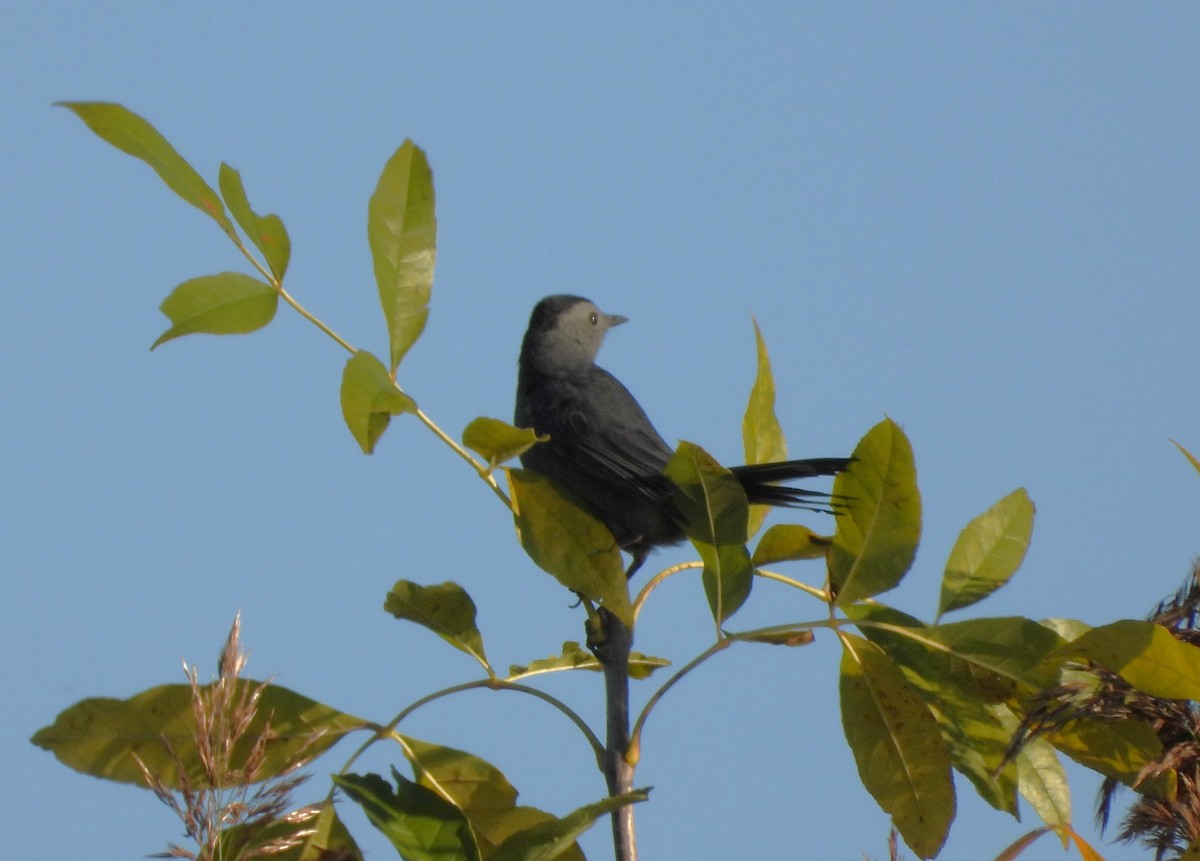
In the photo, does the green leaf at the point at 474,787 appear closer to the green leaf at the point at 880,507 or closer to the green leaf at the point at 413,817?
the green leaf at the point at 413,817

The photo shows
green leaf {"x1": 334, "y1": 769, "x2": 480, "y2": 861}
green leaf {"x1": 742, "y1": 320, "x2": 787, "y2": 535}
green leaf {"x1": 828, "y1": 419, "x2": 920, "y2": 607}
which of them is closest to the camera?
green leaf {"x1": 334, "y1": 769, "x2": 480, "y2": 861}

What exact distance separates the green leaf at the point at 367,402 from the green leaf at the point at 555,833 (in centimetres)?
66

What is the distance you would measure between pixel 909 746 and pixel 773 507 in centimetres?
90

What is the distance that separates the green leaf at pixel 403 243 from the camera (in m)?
2.34

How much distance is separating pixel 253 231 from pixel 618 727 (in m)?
1.12

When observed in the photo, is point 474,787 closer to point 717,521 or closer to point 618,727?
point 618,727

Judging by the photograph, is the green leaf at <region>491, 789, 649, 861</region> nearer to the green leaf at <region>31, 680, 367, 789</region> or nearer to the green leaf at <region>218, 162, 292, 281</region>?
the green leaf at <region>31, 680, 367, 789</region>

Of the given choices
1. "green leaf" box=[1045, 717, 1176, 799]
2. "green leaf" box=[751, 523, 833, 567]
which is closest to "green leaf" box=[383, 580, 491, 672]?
"green leaf" box=[751, 523, 833, 567]

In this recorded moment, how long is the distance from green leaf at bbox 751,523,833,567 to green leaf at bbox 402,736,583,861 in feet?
2.02

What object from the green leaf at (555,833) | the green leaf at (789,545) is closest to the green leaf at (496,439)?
the green leaf at (789,545)

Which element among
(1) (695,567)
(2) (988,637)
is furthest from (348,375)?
(2) (988,637)

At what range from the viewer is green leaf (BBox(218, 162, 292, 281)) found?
2447mm

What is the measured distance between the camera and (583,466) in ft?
13.4

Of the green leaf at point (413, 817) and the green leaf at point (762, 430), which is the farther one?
the green leaf at point (762, 430)
